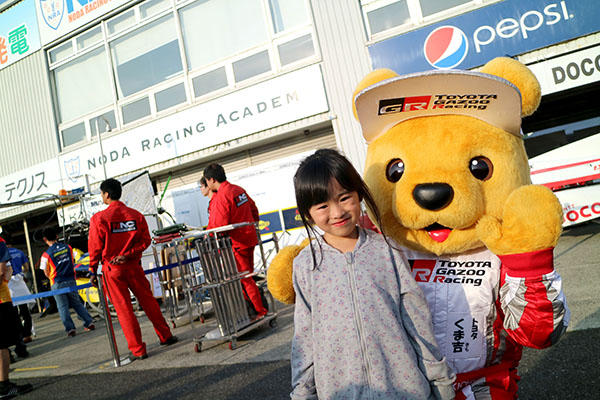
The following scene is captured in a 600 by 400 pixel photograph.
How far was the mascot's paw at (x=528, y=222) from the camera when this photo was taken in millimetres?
1196

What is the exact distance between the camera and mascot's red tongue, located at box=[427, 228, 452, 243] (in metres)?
1.40

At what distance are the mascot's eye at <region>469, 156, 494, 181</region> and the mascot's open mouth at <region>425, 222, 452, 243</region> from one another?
0.67ft

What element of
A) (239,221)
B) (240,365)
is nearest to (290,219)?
(239,221)

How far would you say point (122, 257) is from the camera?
4812 mm

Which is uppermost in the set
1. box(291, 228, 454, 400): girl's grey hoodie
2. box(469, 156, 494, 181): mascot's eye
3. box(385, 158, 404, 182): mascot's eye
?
box(385, 158, 404, 182): mascot's eye

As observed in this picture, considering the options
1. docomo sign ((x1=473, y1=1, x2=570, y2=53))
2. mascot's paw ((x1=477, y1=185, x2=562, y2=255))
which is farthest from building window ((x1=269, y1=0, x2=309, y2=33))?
mascot's paw ((x1=477, y1=185, x2=562, y2=255))

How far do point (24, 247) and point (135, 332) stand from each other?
668 inches

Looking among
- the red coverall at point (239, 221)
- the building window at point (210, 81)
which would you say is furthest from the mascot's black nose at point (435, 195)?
the building window at point (210, 81)

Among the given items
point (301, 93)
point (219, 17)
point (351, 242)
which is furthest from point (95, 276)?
point (219, 17)

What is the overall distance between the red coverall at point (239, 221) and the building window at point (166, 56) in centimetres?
446

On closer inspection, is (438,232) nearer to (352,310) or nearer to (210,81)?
(352,310)

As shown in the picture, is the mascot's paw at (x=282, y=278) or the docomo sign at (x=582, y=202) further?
the docomo sign at (x=582, y=202)

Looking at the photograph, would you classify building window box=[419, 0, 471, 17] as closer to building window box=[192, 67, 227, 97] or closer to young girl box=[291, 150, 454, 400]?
building window box=[192, 67, 227, 97]

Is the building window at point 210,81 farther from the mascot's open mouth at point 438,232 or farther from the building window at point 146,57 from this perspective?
the mascot's open mouth at point 438,232
